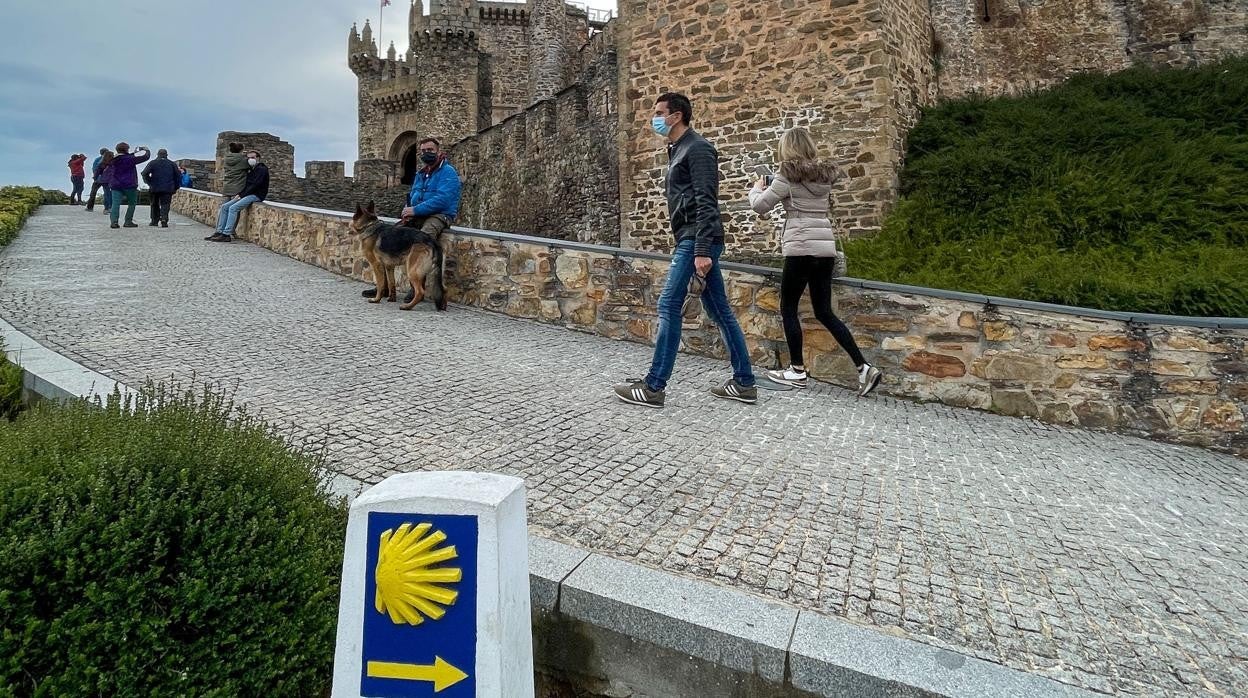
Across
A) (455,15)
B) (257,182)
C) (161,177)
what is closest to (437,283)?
(257,182)

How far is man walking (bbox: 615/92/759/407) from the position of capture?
13.8ft

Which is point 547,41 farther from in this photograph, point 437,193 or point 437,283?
point 437,283

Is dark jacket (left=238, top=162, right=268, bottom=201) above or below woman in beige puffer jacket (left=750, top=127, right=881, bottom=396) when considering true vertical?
above

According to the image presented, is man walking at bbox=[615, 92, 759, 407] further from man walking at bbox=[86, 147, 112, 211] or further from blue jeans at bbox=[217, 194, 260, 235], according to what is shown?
man walking at bbox=[86, 147, 112, 211]

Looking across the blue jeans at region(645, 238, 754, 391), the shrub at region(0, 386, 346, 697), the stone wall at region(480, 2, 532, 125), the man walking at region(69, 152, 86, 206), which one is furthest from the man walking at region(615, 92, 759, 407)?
the stone wall at region(480, 2, 532, 125)

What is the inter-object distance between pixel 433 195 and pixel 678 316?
426cm

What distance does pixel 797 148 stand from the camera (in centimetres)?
488

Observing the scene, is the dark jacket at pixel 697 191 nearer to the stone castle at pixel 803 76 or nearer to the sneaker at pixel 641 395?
the sneaker at pixel 641 395

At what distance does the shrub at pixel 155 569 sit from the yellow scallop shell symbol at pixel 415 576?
18.4 inches

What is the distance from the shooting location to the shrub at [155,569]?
1.47 m

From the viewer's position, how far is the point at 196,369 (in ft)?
14.4

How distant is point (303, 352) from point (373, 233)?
2683 millimetres

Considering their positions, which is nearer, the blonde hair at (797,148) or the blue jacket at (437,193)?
the blonde hair at (797,148)

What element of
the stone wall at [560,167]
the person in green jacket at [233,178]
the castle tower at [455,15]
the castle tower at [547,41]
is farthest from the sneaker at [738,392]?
the castle tower at [455,15]
